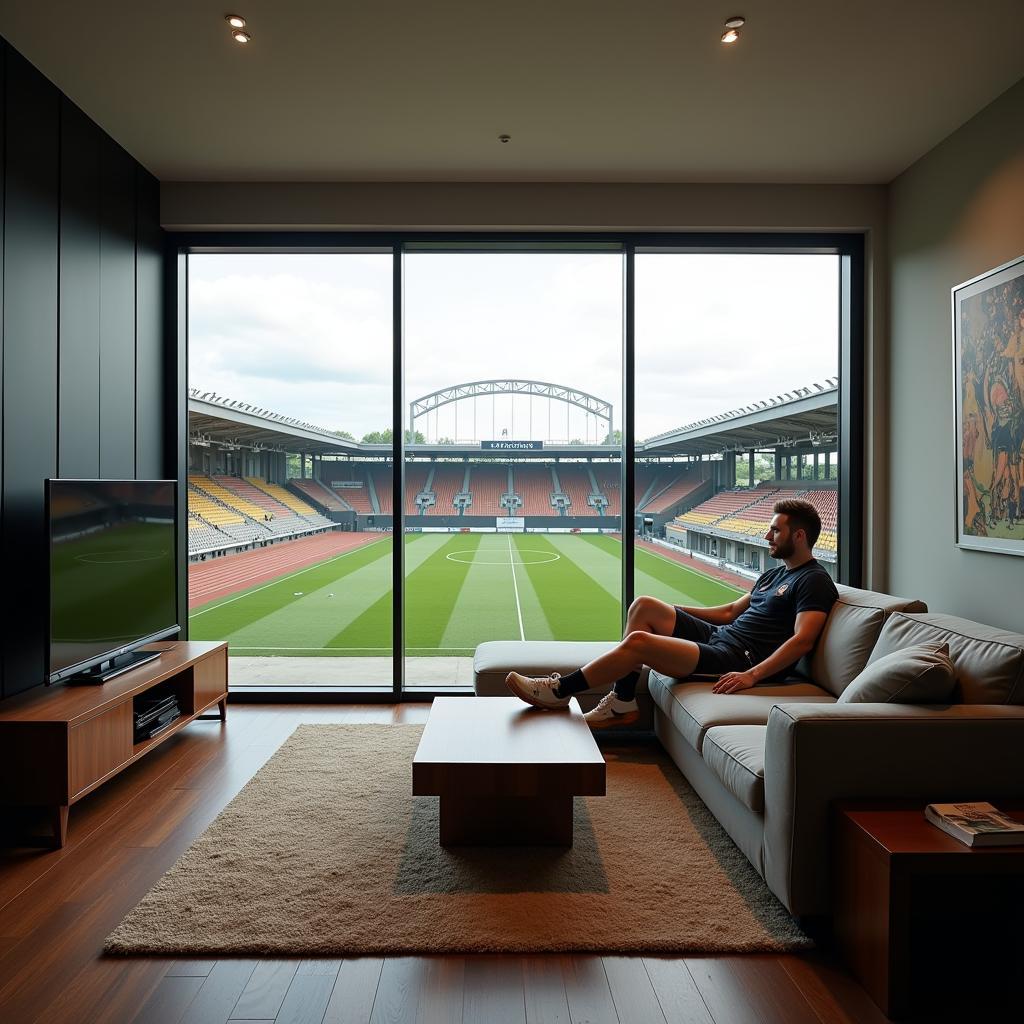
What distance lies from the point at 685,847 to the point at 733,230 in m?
3.55

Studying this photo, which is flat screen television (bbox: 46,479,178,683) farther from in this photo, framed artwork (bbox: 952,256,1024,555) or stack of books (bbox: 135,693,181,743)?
framed artwork (bbox: 952,256,1024,555)

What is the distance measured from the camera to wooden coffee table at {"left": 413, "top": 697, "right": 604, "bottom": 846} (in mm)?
2391

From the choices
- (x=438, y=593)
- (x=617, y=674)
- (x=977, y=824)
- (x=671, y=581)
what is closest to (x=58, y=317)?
(x=617, y=674)

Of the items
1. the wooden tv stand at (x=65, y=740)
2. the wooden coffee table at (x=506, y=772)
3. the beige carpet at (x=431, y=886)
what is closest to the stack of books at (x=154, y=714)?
the wooden tv stand at (x=65, y=740)

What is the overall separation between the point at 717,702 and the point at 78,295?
3512 mm

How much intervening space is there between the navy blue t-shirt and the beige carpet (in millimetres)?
737

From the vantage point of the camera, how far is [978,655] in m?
2.36

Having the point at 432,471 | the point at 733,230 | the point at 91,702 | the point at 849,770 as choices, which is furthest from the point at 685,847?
the point at 733,230

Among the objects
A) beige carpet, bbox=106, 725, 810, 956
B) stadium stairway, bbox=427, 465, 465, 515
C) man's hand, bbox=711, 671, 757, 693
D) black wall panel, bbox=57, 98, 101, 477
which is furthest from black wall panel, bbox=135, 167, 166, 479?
man's hand, bbox=711, 671, 757, 693

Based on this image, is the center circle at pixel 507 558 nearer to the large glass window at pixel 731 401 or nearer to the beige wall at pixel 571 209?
the large glass window at pixel 731 401

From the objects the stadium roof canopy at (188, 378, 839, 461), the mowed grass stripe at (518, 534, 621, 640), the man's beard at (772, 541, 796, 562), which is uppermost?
the stadium roof canopy at (188, 378, 839, 461)

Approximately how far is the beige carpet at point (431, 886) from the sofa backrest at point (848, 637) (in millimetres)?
784

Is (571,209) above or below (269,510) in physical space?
above

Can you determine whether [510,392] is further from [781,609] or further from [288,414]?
[781,609]
